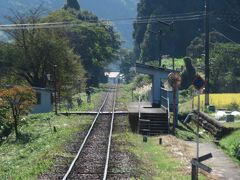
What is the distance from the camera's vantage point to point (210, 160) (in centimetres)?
1902

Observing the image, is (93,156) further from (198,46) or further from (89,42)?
(89,42)

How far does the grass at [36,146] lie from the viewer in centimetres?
1662

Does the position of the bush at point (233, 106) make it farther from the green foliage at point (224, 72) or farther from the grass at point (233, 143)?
the green foliage at point (224, 72)

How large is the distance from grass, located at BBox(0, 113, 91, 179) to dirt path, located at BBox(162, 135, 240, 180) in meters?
4.23

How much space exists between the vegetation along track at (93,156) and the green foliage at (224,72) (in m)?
27.3

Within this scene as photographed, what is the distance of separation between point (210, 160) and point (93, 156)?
4191 mm

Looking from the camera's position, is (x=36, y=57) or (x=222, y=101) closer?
(x=222, y=101)

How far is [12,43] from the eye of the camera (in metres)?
52.1

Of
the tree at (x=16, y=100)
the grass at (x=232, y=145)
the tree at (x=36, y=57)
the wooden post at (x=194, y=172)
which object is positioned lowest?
the grass at (x=232, y=145)

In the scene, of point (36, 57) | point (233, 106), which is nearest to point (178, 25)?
point (36, 57)

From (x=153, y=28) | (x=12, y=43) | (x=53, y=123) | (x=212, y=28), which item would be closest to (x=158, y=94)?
(x=53, y=123)

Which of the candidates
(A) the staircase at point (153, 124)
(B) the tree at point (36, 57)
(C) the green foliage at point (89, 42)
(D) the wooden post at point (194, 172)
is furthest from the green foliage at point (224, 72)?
(D) the wooden post at point (194, 172)

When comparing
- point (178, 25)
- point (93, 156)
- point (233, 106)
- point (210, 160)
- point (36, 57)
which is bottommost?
point (210, 160)

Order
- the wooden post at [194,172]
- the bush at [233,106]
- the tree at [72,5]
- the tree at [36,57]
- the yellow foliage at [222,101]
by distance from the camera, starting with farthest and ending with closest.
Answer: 1. the tree at [72,5]
2. the tree at [36,57]
3. the yellow foliage at [222,101]
4. the bush at [233,106]
5. the wooden post at [194,172]
